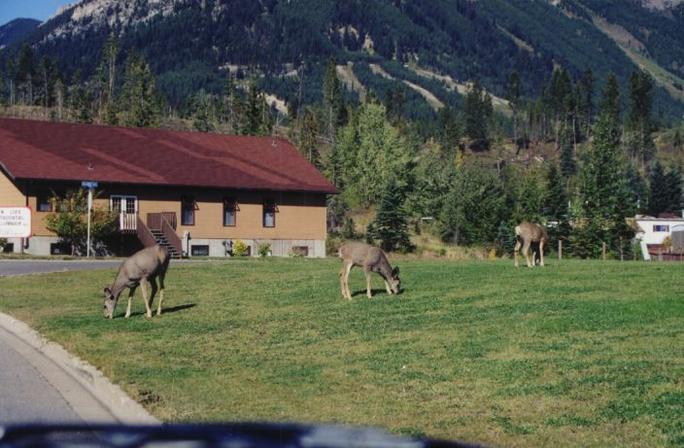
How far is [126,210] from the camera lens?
175ft

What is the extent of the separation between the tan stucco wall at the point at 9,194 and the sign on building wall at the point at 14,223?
33.2 m

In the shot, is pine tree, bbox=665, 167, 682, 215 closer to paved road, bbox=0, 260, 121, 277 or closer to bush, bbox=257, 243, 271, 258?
bush, bbox=257, 243, 271, 258

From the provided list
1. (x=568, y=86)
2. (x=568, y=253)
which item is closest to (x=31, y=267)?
(x=568, y=253)

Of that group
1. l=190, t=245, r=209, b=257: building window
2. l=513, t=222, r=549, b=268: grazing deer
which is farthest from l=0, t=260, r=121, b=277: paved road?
l=513, t=222, r=549, b=268: grazing deer

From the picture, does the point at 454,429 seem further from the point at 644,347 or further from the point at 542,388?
the point at 644,347

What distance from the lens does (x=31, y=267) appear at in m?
38.9

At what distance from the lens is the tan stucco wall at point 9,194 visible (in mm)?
50500

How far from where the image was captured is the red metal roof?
52.1 metres

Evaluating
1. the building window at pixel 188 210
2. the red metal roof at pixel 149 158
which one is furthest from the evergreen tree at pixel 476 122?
the building window at pixel 188 210

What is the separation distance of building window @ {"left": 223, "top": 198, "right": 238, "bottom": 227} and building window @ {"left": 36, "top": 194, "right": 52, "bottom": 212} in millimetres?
→ 10280

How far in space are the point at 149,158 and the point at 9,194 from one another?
8.98m

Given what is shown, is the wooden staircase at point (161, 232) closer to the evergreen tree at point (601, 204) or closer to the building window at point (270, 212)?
the building window at point (270, 212)

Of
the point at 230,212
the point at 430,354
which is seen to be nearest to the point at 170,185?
the point at 230,212

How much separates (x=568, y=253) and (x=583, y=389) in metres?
53.6
